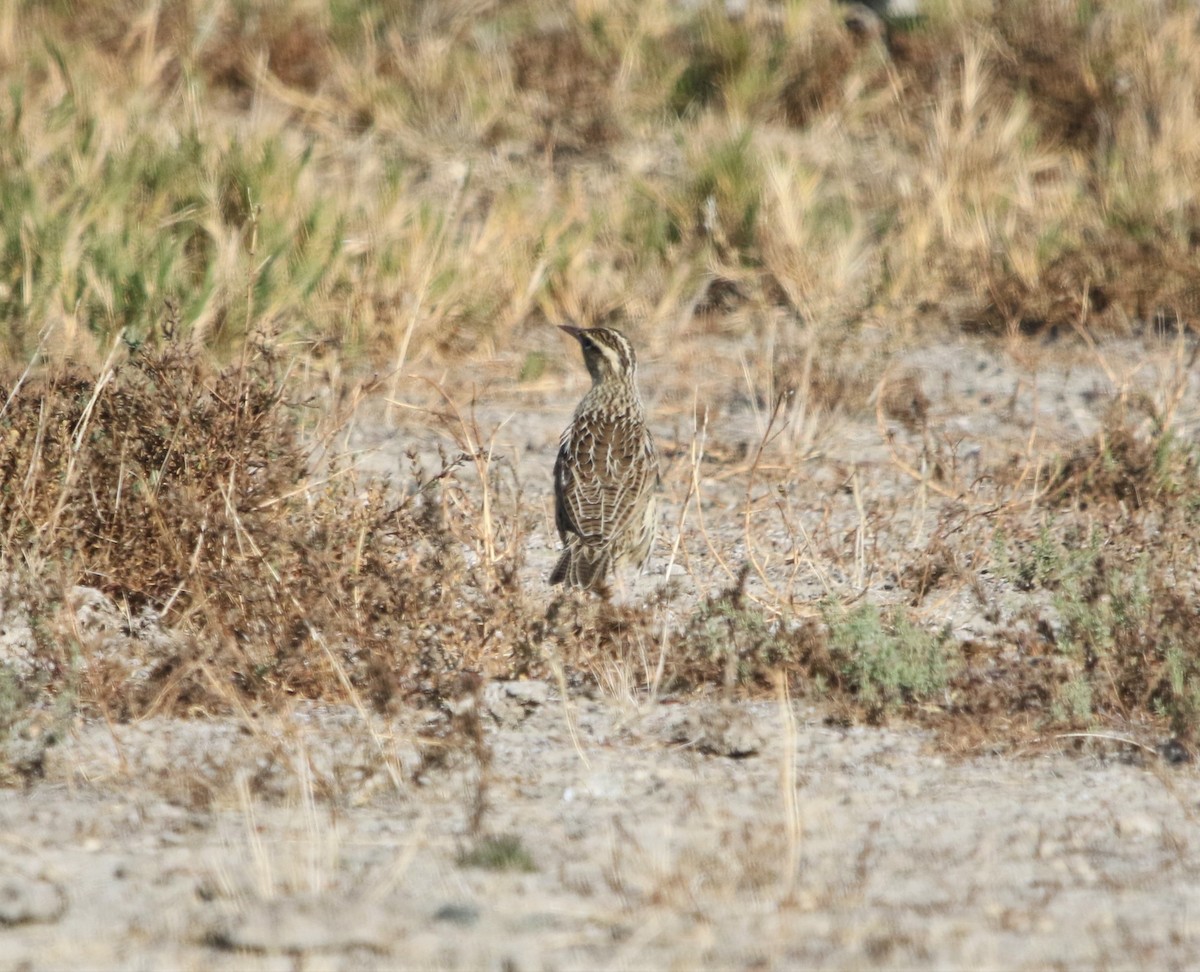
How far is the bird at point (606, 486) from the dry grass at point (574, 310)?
235 millimetres

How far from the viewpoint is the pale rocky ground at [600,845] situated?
3.74 meters

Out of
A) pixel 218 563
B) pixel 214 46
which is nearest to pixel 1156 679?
pixel 218 563

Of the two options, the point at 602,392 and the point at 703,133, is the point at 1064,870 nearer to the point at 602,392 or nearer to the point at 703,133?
the point at 602,392

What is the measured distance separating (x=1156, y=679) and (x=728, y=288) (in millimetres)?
5933

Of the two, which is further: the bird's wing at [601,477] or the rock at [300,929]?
the bird's wing at [601,477]

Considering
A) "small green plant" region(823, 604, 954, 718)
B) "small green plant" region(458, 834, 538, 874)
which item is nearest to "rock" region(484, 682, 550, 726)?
"small green plant" region(823, 604, 954, 718)

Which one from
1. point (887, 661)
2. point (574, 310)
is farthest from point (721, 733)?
point (574, 310)

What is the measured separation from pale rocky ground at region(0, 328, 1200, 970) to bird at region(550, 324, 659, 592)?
93 centimetres

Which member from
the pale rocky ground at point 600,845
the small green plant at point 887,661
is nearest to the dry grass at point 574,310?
the small green plant at point 887,661

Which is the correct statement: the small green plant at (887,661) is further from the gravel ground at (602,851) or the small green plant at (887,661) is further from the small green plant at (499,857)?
the small green plant at (499,857)

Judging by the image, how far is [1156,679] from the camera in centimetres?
530

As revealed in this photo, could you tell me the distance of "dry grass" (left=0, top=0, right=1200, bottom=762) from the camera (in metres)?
5.61

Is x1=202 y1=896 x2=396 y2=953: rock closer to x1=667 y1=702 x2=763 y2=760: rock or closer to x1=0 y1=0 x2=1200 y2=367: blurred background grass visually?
x1=667 y1=702 x2=763 y2=760: rock

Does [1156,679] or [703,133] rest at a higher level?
[703,133]
